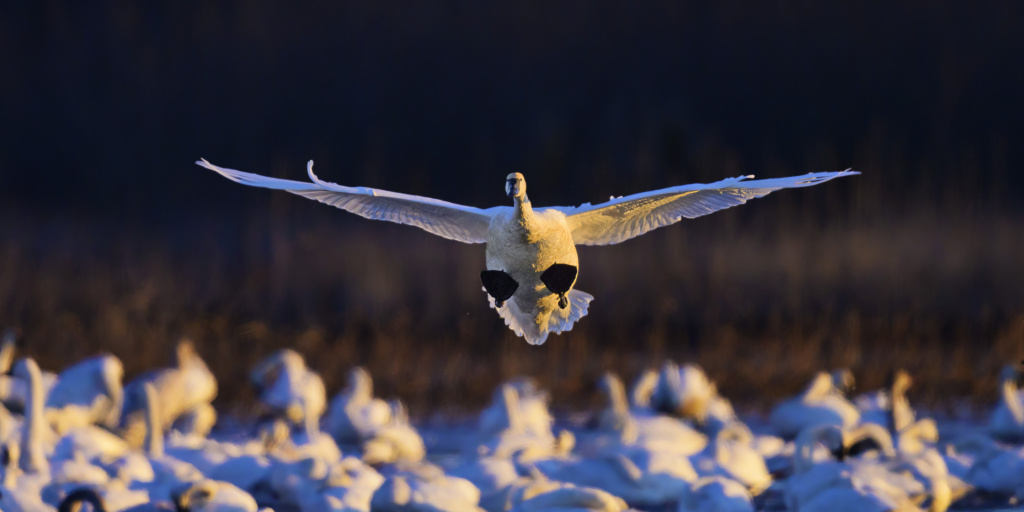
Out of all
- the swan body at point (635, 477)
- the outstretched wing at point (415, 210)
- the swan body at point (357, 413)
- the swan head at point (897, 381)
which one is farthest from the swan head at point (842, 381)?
the outstretched wing at point (415, 210)

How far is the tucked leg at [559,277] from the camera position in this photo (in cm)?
537

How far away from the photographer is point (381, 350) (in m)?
13.8

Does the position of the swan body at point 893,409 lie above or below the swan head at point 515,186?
below

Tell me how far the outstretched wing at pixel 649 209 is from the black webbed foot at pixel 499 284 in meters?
0.47

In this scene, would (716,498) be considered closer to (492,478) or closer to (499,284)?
(492,478)

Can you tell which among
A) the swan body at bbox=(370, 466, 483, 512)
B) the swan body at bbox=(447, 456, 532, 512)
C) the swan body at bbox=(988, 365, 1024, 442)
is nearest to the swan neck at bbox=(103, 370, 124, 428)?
the swan body at bbox=(447, 456, 532, 512)

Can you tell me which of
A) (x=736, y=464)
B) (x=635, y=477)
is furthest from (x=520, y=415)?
(x=736, y=464)

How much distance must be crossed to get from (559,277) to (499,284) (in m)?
0.23

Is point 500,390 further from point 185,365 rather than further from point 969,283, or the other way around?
point 969,283

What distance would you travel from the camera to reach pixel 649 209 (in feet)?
19.8

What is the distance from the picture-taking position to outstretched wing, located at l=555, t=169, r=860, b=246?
18.3 ft

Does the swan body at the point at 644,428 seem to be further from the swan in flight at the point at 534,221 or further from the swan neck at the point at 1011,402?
the swan in flight at the point at 534,221

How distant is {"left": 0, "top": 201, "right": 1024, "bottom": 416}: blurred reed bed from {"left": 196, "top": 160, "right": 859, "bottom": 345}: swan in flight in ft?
22.1

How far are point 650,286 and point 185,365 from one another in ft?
19.9
